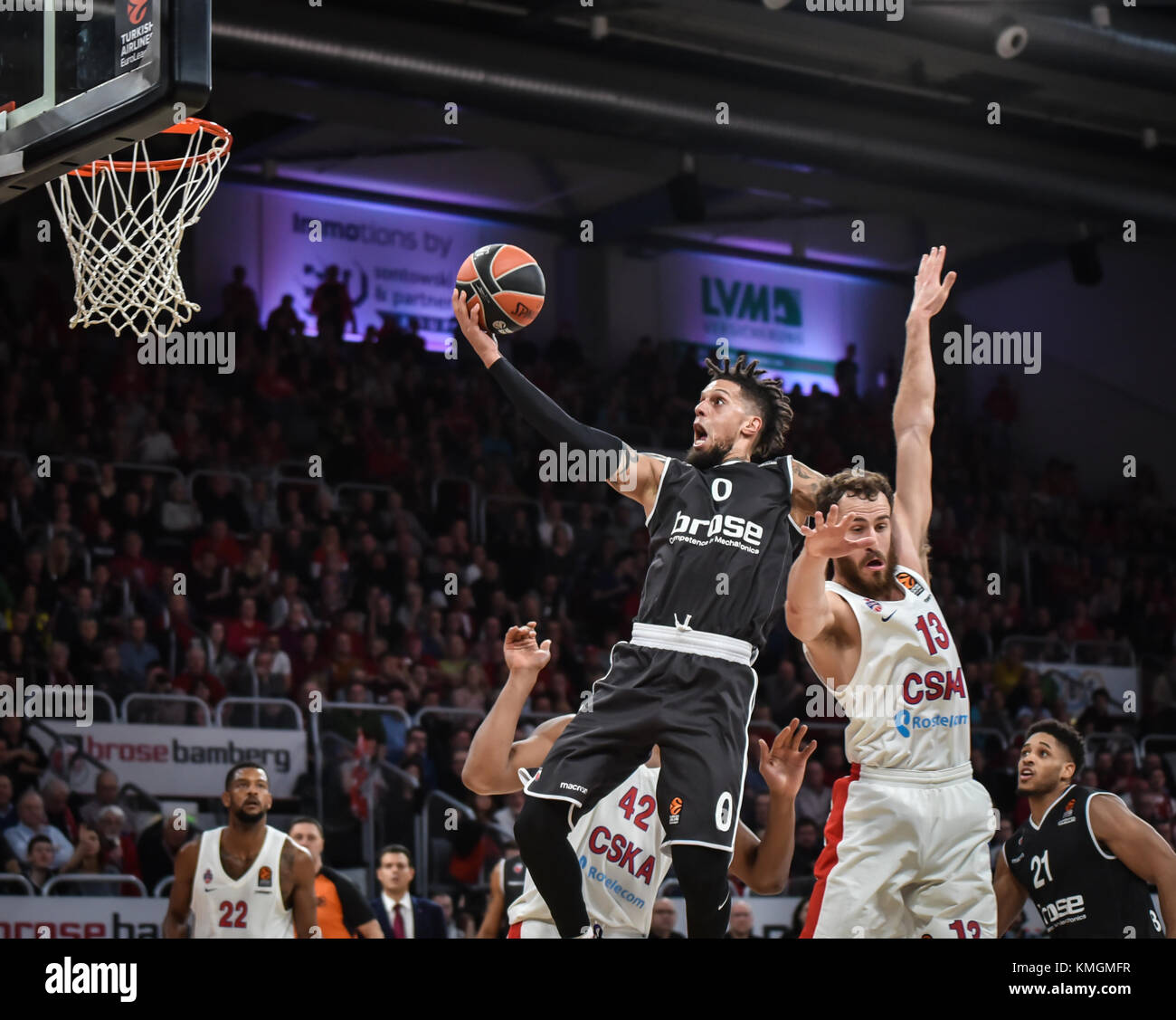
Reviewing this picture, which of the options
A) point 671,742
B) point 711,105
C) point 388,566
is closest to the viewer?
point 671,742

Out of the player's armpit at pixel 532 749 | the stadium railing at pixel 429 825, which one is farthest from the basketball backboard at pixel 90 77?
the stadium railing at pixel 429 825

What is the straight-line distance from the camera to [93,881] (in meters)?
9.39

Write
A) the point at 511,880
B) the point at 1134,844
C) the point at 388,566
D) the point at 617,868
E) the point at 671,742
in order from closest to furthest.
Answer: the point at 671,742 < the point at 617,868 < the point at 1134,844 < the point at 511,880 < the point at 388,566

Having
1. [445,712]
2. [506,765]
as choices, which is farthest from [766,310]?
[506,765]

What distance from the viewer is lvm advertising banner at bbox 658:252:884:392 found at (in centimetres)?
1984

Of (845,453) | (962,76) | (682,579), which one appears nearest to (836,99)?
(962,76)

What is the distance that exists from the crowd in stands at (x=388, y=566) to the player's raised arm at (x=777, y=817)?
475 centimetres

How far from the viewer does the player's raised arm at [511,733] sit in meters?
5.39

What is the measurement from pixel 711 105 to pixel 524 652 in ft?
30.3

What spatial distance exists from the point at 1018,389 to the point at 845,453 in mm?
4526

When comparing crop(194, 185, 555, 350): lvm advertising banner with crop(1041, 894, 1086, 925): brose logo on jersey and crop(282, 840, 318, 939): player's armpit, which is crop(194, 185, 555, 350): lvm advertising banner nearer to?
crop(282, 840, 318, 939): player's armpit

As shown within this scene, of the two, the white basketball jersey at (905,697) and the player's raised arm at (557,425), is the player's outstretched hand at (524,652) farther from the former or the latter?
the white basketball jersey at (905,697)

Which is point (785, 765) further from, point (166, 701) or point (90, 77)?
point (166, 701)

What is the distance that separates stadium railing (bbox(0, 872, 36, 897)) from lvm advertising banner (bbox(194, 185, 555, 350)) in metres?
8.76
